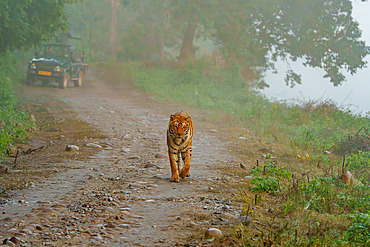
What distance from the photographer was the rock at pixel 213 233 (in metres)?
4.14

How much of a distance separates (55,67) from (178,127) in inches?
609

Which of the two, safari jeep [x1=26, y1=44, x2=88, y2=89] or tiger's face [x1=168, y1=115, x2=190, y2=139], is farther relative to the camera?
safari jeep [x1=26, y1=44, x2=88, y2=89]

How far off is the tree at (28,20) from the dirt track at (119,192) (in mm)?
5415

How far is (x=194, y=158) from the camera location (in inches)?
340

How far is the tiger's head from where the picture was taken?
20.3 feet

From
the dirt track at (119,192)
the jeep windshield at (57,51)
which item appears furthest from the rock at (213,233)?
the jeep windshield at (57,51)

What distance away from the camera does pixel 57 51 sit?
71.2 feet

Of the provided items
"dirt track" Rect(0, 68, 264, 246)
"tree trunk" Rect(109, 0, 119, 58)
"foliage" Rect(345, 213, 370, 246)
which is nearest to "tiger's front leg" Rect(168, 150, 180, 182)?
"dirt track" Rect(0, 68, 264, 246)

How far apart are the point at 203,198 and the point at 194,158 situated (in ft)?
10.2

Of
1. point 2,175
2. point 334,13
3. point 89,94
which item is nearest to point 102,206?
point 2,175

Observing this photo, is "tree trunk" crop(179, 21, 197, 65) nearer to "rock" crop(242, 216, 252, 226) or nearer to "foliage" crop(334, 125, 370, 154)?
"foliage" crop(334, 125, 370, 154)

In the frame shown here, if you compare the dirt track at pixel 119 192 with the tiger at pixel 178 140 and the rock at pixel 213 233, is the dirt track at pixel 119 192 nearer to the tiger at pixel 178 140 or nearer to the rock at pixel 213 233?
the rock at pixel 213 233

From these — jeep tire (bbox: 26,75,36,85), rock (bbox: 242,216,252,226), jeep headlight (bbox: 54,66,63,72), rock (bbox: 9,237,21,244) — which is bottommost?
rock (bbox: 9,237,21,244)

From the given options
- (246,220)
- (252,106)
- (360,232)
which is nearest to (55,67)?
(252,106)
